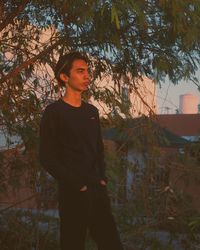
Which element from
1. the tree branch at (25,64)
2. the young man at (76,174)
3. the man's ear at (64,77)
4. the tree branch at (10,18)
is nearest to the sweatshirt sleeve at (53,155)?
the young man at (76,174)

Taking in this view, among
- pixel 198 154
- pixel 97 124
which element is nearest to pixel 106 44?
pixel 198 154

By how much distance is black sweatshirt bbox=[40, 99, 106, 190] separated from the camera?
11.1 ft

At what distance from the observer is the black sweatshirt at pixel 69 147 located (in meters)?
3.39

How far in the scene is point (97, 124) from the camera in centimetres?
371

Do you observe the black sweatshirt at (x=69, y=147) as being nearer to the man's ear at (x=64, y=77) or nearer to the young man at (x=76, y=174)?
the young man at (x=76, y=174)

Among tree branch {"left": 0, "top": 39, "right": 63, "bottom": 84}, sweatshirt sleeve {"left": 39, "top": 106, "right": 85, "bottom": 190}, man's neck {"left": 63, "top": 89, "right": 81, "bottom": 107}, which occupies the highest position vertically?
tree branch {"left": 0, "top": 39, "right": 63, "bottom": 84}

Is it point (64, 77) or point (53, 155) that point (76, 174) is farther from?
point (64, 77)

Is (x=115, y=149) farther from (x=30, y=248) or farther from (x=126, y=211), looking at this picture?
(x=30, y=248)

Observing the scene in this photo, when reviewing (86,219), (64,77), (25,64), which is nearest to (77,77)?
(64,77)

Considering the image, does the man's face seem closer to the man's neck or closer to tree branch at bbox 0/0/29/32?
the man's neck

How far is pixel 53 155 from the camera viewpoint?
3.43 m

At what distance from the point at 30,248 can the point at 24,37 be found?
281 centimetres

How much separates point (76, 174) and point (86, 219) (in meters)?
0.32

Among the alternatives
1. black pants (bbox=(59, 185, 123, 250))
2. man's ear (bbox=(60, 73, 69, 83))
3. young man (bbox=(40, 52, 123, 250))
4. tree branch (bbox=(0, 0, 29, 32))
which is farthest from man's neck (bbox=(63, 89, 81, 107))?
tree branch (bbox=(0, 0, 29, 32))
